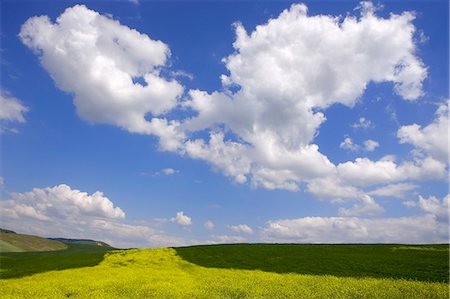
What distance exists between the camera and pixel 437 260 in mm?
43688

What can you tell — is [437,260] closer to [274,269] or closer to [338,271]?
[338,271]

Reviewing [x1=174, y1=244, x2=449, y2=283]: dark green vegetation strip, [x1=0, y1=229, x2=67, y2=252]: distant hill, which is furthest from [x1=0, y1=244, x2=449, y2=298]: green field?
[x1=0, y1=229, x2=67, y2=252]: distant hill

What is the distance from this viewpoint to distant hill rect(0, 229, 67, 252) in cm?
10127

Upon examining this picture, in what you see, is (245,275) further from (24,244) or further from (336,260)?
(24,244)

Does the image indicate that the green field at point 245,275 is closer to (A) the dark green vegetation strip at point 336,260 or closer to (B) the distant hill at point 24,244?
(A) the dark green vegetation strip at point 336,260

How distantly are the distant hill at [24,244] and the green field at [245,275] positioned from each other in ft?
174

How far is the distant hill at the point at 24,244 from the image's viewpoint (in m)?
101

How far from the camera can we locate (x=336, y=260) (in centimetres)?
4769

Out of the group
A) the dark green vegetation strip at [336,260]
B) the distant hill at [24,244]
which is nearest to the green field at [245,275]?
the dark green vegetation strip at [336,260]

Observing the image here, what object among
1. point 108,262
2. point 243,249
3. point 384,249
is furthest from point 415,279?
point 108,262

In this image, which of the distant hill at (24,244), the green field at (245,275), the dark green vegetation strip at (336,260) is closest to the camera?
the green field at (245,275)

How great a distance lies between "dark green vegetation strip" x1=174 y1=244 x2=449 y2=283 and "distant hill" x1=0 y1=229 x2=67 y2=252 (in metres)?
63.6

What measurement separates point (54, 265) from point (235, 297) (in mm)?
31910

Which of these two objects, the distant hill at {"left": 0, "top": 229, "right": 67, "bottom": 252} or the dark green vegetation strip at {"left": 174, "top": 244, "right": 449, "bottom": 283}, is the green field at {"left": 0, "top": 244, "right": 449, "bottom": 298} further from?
the distant hill at {"left": 0, "top": 229, "right": 67, "bottom": 252}
